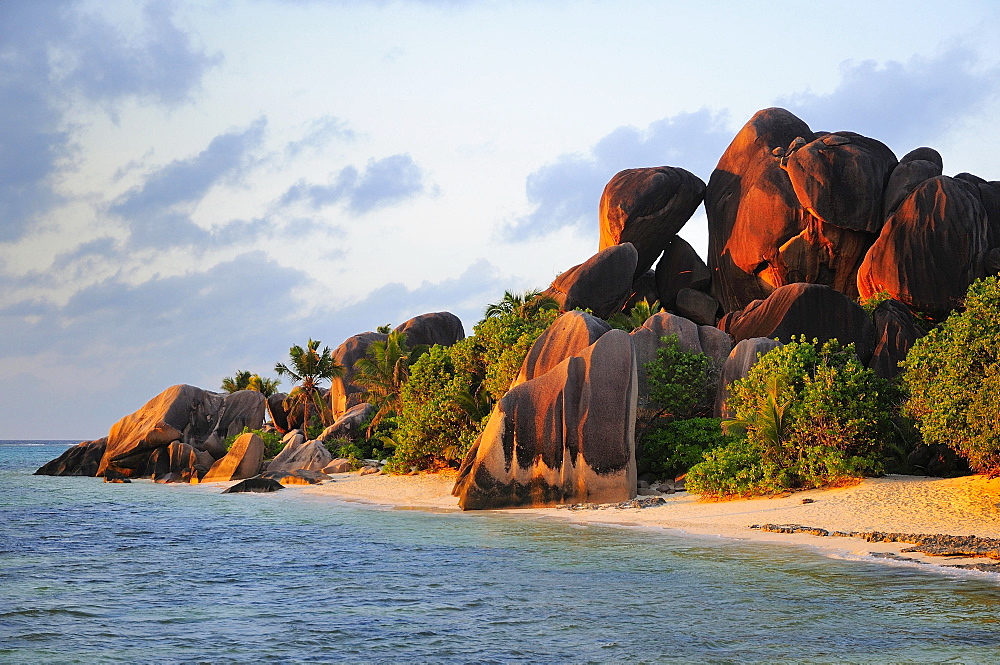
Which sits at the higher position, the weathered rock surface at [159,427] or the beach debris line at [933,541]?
the weathered rock surface at [159,427]

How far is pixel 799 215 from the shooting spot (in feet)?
159

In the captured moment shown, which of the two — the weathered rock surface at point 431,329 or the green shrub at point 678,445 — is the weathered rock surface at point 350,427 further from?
the green shrub at point 678,445

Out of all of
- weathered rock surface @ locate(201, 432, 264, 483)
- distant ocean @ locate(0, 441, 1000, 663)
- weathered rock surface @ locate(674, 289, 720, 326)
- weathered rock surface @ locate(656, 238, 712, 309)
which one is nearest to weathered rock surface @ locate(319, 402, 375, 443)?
weathered rock surface @ locate(201, 432, 264, 483)

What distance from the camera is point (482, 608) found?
432 inches

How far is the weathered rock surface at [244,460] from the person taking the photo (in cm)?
4128

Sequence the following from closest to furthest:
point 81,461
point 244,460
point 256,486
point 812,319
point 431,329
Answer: point 256,486
point 812,319
point 244,460
point 81,461
point 431,329

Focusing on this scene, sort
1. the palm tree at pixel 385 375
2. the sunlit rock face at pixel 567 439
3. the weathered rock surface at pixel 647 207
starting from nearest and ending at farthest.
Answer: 1. the sunlit rock face at pixel 567 439
2. the palm tree at pixel 385 375
3. the weathered rock surface at pixel 647 207

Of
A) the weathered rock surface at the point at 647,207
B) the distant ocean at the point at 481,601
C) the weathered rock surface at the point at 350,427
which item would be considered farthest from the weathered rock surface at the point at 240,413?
the distant ocean at the point at 481,601

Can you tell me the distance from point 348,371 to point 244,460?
16347 mm

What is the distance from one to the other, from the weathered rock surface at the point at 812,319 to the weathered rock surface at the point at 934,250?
7.65 m

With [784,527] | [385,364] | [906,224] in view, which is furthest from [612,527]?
[906,224]

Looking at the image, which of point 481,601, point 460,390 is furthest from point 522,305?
point 481,601

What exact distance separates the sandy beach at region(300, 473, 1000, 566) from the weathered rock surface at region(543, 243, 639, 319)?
24.8 meters

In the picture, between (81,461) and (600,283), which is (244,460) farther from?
(81,461)
